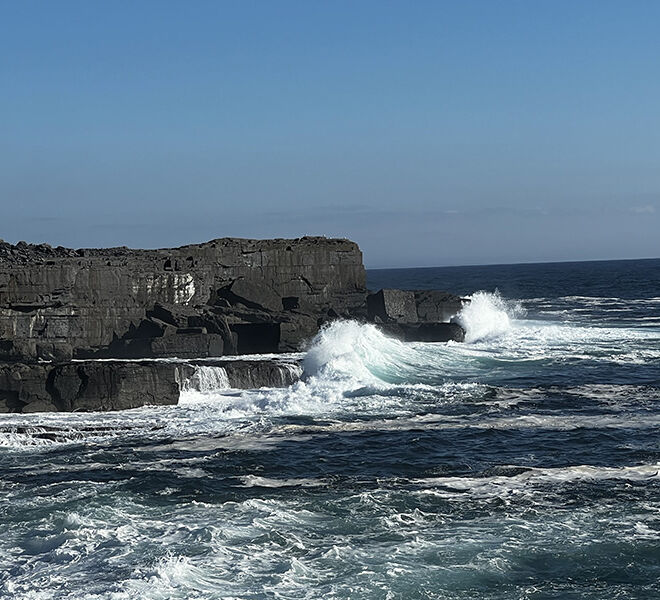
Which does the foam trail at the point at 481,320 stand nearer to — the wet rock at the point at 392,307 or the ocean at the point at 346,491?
the wet rock at the point at 392,307

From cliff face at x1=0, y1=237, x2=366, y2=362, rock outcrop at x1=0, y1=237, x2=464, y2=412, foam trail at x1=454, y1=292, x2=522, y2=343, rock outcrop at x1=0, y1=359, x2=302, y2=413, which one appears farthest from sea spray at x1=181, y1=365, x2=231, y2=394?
foam trail at x1=454, y1=292, x2=522, y2=343

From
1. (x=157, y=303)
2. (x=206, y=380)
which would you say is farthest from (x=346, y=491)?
(x=157, y=303)

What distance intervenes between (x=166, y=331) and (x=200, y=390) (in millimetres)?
6184

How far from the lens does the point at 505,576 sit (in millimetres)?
12883

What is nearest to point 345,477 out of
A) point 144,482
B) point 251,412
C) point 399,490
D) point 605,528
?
point 399,490

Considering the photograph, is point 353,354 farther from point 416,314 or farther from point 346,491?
point 346,491

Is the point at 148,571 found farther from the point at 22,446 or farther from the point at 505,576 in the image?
the point at 22,446

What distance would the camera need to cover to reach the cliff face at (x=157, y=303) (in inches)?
1235

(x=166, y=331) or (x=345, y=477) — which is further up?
(x=166, y=331)

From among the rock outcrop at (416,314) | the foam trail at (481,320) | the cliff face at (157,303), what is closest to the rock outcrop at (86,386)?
the cliff face at (157,303)

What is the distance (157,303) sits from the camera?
34719 mm

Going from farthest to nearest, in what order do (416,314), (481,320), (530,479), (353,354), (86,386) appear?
(481,320) → (416,314) → (353,354) → (86,386) → (530,479)

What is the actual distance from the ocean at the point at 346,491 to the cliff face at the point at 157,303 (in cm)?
492

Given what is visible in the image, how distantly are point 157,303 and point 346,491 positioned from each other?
62.6ft
